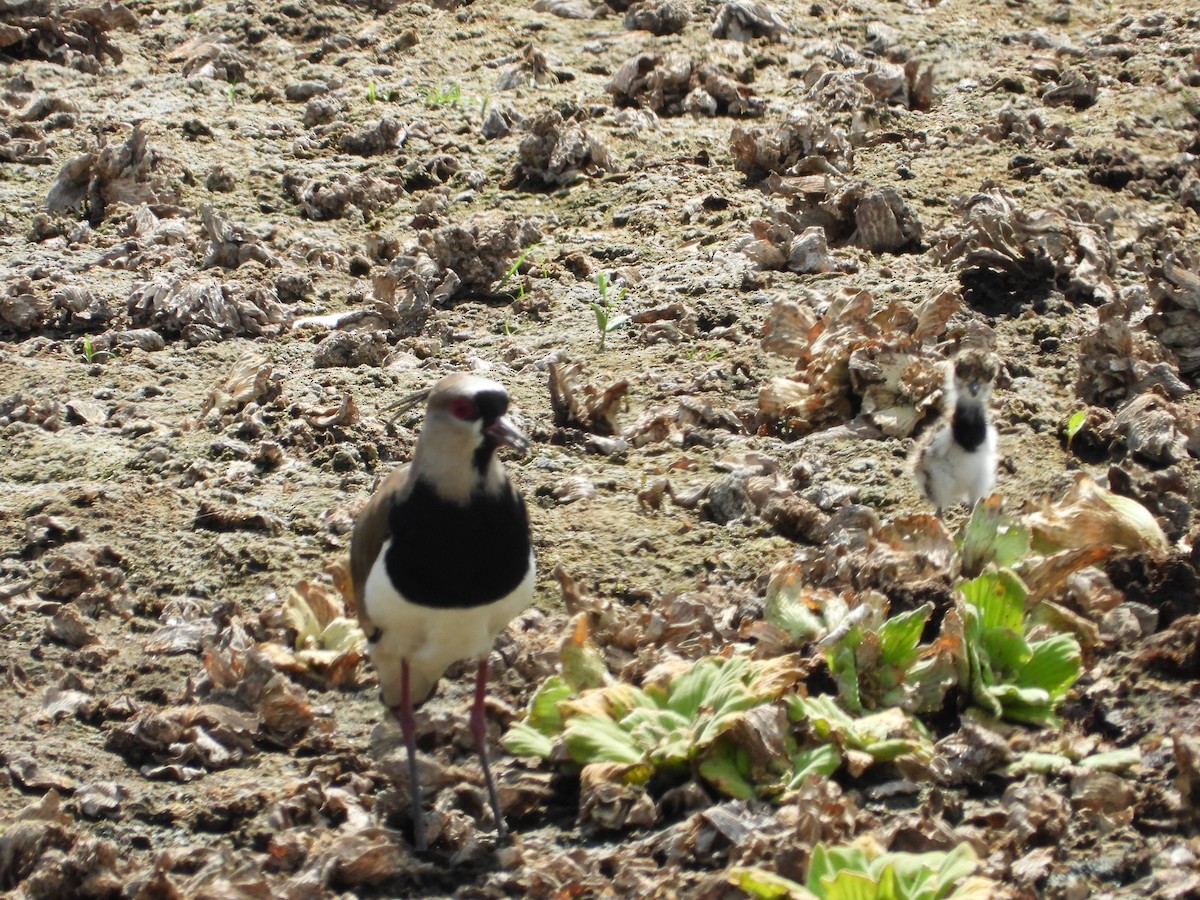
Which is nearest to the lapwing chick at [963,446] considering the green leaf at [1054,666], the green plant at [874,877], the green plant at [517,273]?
the green leaf at [1054,666]

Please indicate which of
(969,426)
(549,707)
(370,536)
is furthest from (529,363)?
(549,707)

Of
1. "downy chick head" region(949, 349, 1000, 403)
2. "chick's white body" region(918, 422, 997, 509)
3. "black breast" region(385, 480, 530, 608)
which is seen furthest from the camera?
"downy chick head" region(949, 349, 1000, 403)

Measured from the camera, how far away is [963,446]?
5.61m

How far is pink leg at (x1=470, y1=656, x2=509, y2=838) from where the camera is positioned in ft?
14.7

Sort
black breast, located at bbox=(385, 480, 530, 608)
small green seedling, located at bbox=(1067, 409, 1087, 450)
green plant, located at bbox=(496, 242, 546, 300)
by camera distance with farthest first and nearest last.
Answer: green plant, located at bbox=(496, 242, 546, 300), small green seedling, located at bbox=(1067, 409, 1087, 450), black breast, located at bbox=(385, 480, 530, 608)

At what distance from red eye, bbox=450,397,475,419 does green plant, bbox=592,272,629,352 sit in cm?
303

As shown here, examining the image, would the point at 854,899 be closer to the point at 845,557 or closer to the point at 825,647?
the point at 825,647

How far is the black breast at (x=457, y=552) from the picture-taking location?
443 centimetres

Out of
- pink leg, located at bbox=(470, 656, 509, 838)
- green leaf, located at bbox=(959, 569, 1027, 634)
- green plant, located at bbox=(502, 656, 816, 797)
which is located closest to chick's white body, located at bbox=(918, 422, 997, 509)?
green leaf, located at bbox=(959, 569, 1027, 634)

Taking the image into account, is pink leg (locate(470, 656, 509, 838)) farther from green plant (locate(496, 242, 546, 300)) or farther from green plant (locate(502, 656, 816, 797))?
green plant (locate(496, 242, 546, 300))

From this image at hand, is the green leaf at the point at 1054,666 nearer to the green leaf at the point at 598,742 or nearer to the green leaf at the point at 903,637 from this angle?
the green leaf at the point at 903,637

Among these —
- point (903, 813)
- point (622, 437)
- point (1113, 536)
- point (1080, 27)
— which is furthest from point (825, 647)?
point (1080, 27)

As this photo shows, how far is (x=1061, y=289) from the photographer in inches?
294

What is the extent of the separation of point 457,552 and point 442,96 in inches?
277
